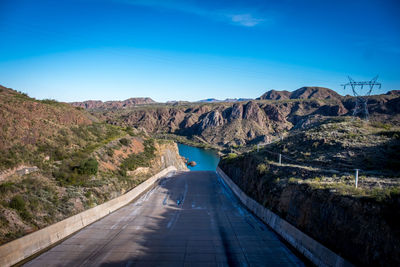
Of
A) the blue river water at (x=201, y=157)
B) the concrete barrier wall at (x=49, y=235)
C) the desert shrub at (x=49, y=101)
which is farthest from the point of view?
the blue river water at (x=201, y=157)

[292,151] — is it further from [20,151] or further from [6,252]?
[20,151]

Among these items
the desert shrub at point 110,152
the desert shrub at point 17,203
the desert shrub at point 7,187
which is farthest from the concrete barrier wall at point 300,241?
the desert shrub at point 110,152

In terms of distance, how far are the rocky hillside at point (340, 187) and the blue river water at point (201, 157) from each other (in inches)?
2224

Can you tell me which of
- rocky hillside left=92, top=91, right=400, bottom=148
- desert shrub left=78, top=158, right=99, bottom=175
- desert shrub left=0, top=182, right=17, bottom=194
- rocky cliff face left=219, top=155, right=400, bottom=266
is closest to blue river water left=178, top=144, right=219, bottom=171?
rocky hillside left=92, top=91, right=400, bottom=148

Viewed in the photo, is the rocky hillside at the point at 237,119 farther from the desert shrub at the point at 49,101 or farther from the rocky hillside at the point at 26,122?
the rocky hillside at the point at 26,122

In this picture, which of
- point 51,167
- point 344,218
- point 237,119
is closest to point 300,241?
point 344,218

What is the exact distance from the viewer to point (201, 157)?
97562 millimetres

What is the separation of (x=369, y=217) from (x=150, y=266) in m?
8.40

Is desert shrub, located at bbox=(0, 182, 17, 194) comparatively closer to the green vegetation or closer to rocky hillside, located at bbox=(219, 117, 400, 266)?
the green vegetation

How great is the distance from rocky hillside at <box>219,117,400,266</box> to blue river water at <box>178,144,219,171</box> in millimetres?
56482

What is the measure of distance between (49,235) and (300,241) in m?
12.2

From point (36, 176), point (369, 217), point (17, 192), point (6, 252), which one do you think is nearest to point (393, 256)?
point (369, 217)

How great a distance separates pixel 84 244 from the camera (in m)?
12.5

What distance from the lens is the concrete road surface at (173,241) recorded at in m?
10.9
